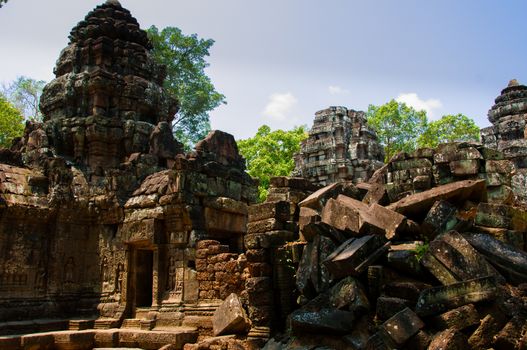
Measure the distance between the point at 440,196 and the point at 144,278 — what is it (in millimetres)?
6920

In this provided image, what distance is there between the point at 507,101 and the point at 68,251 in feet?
66.5

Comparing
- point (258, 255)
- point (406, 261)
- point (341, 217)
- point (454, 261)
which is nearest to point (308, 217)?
point (341, 217)

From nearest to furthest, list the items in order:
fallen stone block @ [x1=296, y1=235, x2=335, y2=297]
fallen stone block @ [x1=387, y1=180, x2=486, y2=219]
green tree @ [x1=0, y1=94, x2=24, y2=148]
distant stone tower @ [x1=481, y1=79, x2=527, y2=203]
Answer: fallen stone block @ [x1=387, y1=180, x2=486, y2=219] < fallen stone block @ [x1=296, y1=235, x2=335, y2=297] < distant stone tower @ [x1=481, y1=79, x2=527, y2=203] < green tree @ [x1=0, y1=94, x2=24, y2=148]

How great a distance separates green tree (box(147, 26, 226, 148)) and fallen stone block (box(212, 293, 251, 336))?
1907cm

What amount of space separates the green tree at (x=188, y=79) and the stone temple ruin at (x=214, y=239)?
1054 centimetres

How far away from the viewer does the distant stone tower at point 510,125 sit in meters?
19.4

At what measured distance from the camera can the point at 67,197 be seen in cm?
1150

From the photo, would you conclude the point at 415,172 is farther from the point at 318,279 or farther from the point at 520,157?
the point at 520,157

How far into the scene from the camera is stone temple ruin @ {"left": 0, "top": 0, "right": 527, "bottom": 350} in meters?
5.55

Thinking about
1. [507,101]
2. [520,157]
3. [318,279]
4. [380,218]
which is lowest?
[318,279]

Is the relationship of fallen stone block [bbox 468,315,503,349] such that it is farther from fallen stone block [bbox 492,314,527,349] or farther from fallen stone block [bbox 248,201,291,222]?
fallen stone block [bbox 248,201,291,222]

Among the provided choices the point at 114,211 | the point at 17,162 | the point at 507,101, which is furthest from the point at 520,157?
the point at 17,162

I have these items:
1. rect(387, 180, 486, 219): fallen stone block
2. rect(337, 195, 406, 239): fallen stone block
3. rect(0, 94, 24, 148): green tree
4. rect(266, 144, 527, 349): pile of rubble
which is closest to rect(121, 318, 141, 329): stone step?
rect(266, 144, 527, 349): pile of rubble

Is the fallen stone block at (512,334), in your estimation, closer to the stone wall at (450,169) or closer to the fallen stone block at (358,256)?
the fallen stone block at (358,256)
